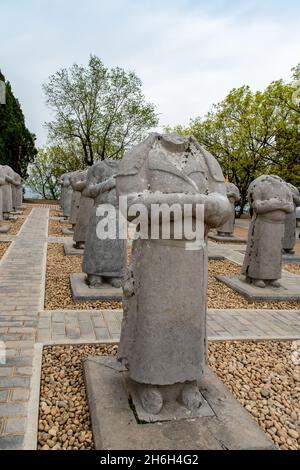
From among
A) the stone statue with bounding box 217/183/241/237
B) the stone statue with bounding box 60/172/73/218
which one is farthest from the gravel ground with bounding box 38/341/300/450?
the stone statue with bounding box 60/172/73/218

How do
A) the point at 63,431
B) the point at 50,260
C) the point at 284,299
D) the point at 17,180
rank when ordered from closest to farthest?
the point at 63,431
the point at 284,299
the point at 50,260
the point at 17,180

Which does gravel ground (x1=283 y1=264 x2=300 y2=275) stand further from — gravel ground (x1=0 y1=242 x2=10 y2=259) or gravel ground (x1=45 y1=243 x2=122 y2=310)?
gravel ground (x1=0 y1=242 x2=10 y2=259)

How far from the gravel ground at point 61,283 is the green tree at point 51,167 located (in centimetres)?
2548

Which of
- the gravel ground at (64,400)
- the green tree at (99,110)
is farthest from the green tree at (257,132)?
the gravel ground at (64,400)

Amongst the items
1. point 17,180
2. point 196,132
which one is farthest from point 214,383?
point 196,132

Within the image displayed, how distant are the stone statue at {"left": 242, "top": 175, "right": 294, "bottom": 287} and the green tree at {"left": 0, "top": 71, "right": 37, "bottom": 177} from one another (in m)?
21.8

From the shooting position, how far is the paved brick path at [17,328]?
9.34ft

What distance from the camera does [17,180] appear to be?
19.5 meters

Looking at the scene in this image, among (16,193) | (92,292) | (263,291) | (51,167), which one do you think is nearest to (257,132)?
(16,193)

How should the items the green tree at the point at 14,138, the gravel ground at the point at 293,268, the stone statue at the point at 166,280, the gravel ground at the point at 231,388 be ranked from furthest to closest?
the green tree at the point at 14,138 → the gravel ground at the point at 293,268 → the gravel ground at the point at 231,388 → the stone statue at the point at 166,280

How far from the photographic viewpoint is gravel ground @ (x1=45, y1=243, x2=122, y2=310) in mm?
5762

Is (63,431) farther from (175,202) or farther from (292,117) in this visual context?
(292,117)

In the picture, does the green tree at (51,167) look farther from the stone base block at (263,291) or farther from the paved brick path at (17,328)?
the stone base block at (263,291)

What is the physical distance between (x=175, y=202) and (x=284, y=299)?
500 centimetres
